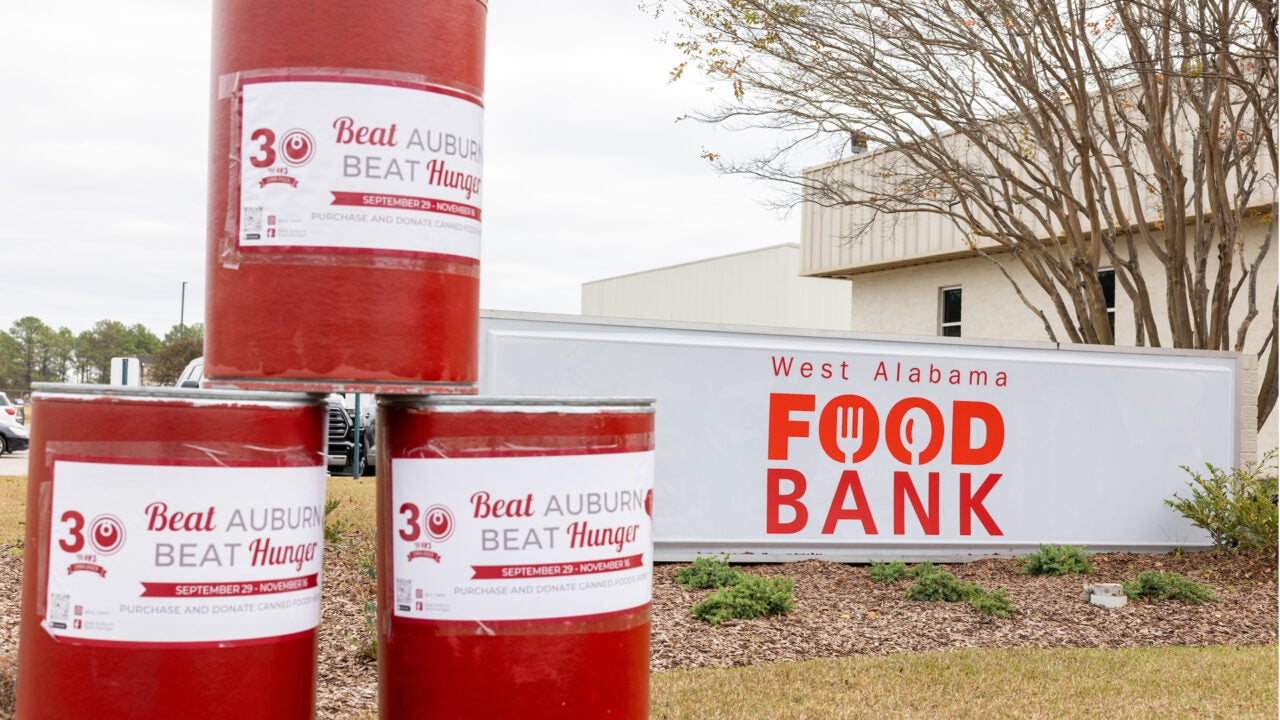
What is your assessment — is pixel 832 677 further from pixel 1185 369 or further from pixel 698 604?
pixel 1185 369

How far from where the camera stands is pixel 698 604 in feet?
22.9

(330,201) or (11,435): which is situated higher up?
(330,201)

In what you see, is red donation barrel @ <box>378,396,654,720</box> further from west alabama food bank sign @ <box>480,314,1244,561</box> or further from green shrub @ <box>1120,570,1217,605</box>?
green shrub @ <box>1120,570,1217,605</box>

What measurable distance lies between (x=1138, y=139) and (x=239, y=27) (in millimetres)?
13059

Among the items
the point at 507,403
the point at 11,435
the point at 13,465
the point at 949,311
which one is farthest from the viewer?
the point at 11,435

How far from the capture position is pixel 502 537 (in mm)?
3070

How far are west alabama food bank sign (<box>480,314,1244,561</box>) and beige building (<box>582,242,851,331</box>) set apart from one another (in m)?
13.5

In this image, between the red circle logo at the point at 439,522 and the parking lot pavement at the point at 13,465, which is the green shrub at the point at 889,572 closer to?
the red circle logo at the point at 439,522

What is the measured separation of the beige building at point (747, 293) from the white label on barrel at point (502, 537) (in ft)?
68.1

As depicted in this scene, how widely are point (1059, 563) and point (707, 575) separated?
116 inches

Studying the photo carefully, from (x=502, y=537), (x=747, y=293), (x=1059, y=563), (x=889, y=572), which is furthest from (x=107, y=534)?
(x=747, y=293)

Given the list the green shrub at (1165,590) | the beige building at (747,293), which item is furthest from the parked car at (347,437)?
the green shrub at (1165,590)

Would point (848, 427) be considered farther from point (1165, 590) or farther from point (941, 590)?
point (1165, 590)

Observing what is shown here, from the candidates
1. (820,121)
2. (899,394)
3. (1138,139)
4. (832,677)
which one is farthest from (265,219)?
(1138,139)
